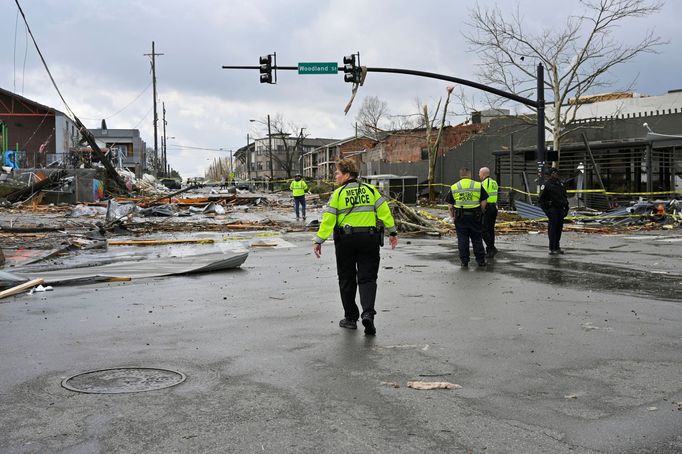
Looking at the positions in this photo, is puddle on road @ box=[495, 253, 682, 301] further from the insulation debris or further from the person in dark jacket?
the insulation debris

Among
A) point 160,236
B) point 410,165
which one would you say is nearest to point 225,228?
point 160,236

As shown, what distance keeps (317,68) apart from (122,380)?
20121 mm

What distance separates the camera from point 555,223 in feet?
45.5

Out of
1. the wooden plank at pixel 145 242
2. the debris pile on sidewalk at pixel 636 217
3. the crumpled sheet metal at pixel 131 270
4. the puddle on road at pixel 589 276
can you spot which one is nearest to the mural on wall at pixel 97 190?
the wooden plank at pixel 145 242

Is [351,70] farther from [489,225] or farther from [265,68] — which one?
[489,225]

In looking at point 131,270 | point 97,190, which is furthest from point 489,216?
point 97,190

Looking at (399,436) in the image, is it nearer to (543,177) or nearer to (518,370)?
(518,370)

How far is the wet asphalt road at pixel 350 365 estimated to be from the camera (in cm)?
393

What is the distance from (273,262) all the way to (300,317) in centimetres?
571

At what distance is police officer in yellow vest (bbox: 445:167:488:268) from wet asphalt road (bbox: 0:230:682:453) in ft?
5.36

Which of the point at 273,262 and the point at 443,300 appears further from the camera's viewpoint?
the point at 273,262

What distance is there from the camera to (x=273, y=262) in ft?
43.5

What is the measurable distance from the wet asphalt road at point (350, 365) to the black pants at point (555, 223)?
326 cm

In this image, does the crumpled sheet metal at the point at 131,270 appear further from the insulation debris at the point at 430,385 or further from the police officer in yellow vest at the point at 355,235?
the insulation debris at the point at 430,385
